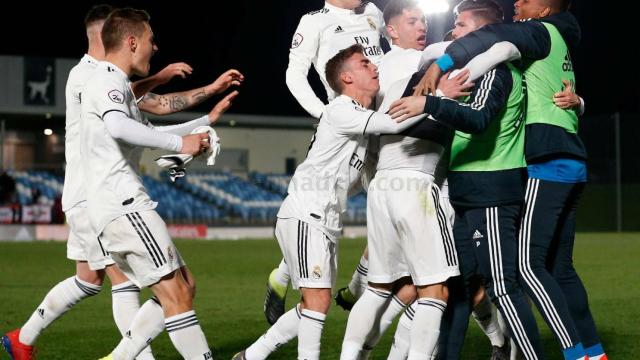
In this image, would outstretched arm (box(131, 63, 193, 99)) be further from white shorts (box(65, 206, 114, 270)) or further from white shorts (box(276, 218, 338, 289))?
white shorts (box(276, 218, 338, 289))

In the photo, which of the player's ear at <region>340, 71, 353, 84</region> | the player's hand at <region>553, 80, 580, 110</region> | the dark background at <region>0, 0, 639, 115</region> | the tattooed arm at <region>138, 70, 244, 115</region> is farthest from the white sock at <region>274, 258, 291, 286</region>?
the dark background at <region>0, 0, 639, 115</region>

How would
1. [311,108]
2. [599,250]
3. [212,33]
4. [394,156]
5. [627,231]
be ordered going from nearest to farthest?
[394,156] → [311,108] → [599,250] → [627,231] → [212,33]

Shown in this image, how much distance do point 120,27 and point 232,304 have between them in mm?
5747

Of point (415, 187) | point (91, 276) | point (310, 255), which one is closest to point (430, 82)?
point (415, 187)

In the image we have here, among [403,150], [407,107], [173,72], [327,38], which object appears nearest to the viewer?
[407,107]

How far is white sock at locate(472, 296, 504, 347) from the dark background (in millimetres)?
29970

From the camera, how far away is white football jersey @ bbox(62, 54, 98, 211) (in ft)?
20.7

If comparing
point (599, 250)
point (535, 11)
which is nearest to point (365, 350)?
point (535, 11)

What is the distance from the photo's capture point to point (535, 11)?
5.62 m

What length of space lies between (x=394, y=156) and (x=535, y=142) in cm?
81

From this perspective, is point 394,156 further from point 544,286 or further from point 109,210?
point 109,210

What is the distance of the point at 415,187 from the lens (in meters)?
5.35

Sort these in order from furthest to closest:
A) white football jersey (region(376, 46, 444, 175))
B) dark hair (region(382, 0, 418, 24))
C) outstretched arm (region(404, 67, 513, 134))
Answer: dark hair (region(382, 0, 418, 24))
white football jersey (region(376, 46, 444, 175))
outstretched arm (region(404, 67, 513, 134))

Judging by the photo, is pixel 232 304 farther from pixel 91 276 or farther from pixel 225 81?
pixel 225 81
